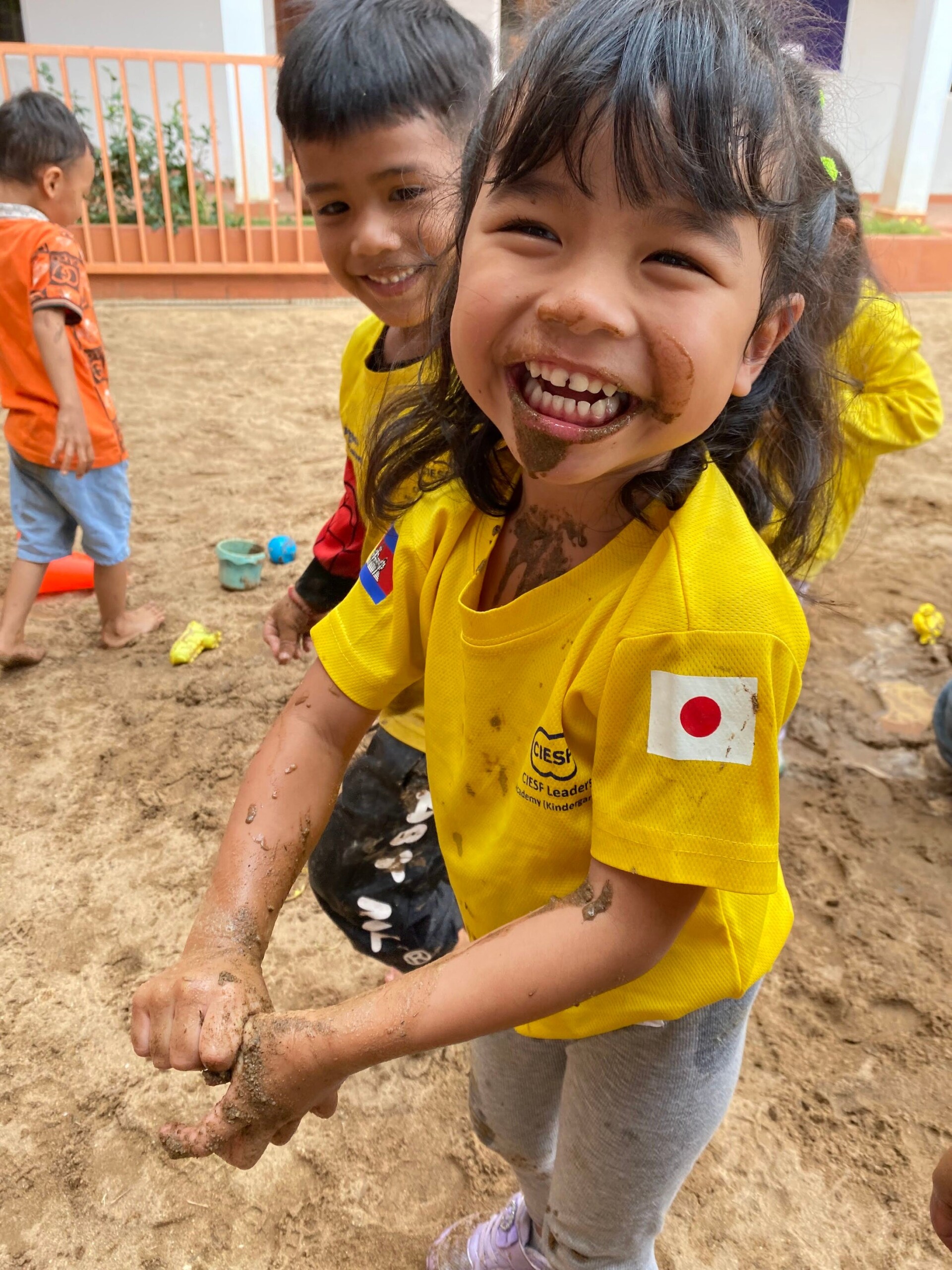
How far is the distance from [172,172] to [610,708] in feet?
34.4

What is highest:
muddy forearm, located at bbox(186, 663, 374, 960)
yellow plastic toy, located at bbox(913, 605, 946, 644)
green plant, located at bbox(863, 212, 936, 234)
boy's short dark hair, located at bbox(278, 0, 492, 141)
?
boy's short dark hair, located at bbox(278, 0, 492, 141)

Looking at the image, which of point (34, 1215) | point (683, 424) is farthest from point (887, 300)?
point (34, 1215)

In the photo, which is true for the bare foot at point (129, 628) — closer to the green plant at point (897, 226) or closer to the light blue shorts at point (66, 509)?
the light blue shorts at point (66, 509)

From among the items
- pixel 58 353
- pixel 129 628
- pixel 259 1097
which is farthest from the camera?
pixel 129 628

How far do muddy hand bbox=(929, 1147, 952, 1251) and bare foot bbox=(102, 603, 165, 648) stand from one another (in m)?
3.30

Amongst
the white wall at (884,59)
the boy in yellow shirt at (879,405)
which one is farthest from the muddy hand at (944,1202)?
the white wall at (884,59)

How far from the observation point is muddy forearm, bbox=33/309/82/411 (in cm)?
341

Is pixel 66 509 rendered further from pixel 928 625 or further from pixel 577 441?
pixel 928 625

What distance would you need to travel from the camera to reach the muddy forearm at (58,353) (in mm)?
3414

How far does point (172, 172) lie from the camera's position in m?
9.86

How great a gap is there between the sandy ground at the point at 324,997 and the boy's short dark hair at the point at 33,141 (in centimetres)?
159

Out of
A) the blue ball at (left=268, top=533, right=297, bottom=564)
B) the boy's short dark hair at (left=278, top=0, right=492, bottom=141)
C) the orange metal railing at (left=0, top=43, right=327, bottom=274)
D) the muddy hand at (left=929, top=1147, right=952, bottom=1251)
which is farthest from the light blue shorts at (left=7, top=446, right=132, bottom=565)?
the orange metal railing at (left=0, top=43, right=327, bottom=274)

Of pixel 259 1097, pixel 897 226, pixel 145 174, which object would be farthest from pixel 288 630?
pixel 897 226

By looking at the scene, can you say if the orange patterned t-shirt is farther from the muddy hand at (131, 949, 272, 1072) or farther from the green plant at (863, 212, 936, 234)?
the green plant at (863, 212, 936, 234)
